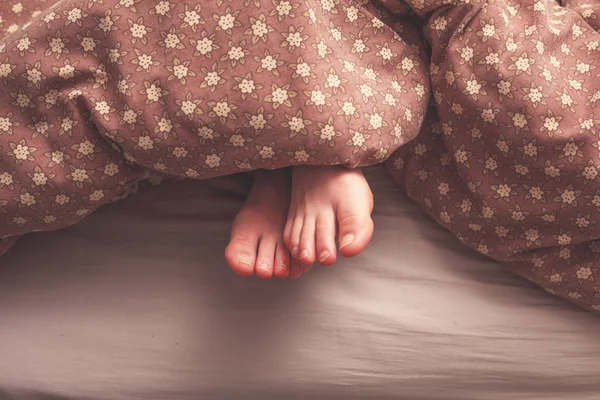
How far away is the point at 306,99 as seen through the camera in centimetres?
56

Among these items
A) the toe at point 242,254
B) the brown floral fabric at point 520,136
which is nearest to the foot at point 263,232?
the toe at point 242,254

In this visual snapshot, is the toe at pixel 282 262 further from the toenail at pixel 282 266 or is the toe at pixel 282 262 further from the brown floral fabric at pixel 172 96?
the brown floral fabric at pixel 172 96

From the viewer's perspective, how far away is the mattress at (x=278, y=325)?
0.67 metres

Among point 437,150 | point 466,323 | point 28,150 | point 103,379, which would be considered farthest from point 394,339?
point 28,150

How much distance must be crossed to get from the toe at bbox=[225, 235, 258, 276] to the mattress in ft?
0.27

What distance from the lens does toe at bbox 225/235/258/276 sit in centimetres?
61

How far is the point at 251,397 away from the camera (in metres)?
0.69

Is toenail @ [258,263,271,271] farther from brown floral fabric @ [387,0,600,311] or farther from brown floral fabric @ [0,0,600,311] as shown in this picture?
brown floral fabric @ [387,0,600,311]

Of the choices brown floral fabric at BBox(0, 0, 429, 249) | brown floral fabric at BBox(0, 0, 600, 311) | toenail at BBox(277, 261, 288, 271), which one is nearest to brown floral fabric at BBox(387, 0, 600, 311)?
brown floral fabric at BBox(0, 0, 600, 311)

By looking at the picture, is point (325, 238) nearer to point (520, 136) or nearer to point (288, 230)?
point (288, 230)

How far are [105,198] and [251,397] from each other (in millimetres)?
283

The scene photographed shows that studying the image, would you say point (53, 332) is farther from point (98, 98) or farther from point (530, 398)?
point (530, 398)

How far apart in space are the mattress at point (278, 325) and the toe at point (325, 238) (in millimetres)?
108

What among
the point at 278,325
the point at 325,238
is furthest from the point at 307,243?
the point at 278,325
